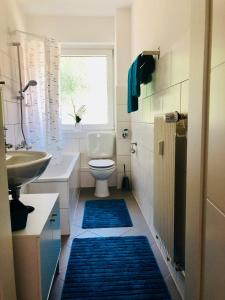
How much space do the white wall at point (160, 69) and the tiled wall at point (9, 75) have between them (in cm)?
138

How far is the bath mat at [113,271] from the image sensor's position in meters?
1.52

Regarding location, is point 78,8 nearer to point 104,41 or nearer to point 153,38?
point 104,41

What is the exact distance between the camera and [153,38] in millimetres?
2102

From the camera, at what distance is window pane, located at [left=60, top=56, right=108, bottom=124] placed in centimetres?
382

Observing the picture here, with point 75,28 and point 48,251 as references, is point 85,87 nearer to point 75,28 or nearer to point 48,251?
point 75,28

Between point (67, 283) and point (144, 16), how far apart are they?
2.51 meters

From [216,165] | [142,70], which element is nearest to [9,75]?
[142,70]

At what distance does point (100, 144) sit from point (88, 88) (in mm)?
956

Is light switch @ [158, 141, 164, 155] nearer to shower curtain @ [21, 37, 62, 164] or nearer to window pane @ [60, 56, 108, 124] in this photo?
shower curtain @ [21, 37, 62, 164]

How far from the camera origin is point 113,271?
173 cm

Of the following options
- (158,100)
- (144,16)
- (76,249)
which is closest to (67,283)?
(76,249)

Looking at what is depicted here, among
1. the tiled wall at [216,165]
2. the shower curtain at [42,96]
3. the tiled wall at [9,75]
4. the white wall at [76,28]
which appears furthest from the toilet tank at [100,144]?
the tiled wall at [216,165]

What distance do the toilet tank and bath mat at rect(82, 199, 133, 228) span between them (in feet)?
2.47

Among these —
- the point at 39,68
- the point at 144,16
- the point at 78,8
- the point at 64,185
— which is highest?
the point at 78,8
